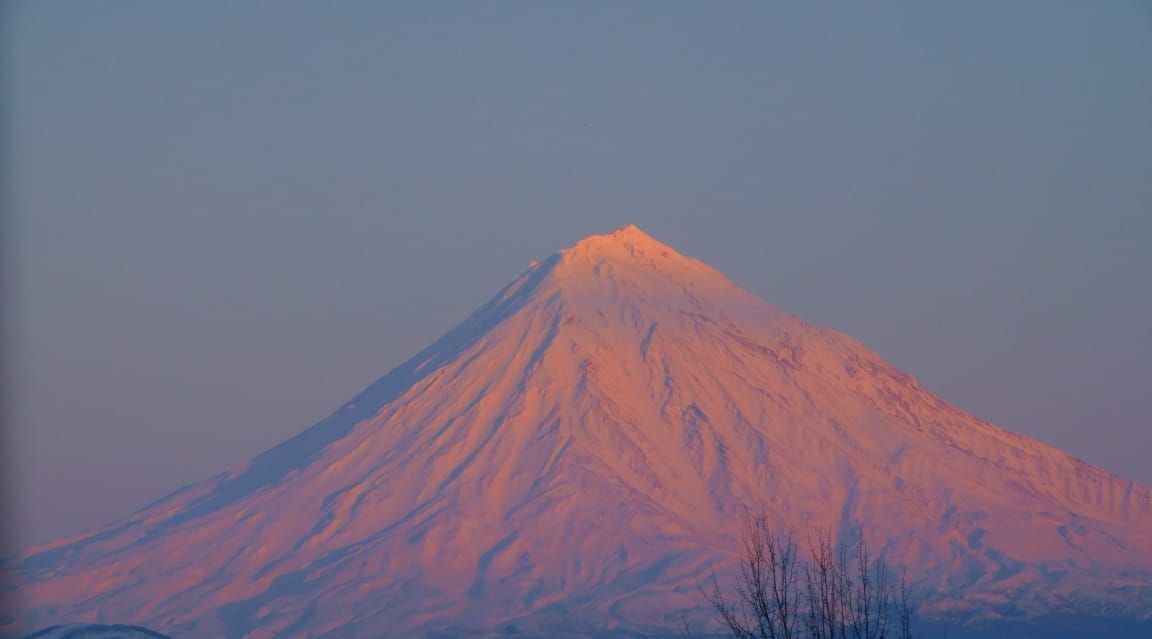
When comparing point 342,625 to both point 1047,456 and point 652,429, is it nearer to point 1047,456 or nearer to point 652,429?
point 652,429

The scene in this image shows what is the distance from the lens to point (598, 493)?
10625cm

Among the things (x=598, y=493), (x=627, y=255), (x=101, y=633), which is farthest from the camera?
(x=627, y=255)

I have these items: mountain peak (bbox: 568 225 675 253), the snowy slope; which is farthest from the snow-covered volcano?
the snowy slope

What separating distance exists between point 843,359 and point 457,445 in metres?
27.3

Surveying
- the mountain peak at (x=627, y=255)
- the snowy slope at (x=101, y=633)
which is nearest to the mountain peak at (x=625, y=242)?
the mountain peak at (x=627, y=255)

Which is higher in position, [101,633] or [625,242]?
[625,242]

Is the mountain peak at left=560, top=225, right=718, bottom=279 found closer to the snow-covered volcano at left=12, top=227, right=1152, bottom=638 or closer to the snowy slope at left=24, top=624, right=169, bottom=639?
the snow-covered volcano at left=12, top=227, right=1152, bottom=638

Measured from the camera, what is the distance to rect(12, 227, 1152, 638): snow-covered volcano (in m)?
102

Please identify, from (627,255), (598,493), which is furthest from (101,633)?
(627,255)

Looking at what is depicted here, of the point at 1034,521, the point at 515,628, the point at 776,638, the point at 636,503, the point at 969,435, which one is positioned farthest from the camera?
the point at 969,435

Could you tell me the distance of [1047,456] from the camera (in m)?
122

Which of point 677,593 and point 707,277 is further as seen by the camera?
point 707,277

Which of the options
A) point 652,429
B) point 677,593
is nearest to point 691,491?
point 652,429

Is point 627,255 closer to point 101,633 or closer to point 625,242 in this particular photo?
point 625,242
